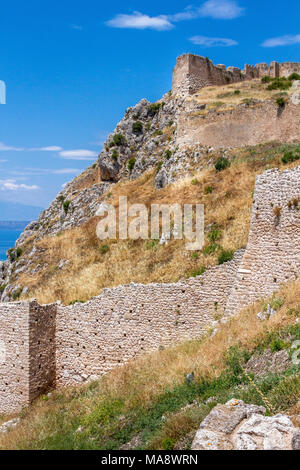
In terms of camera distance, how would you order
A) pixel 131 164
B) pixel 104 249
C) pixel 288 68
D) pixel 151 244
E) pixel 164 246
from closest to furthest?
1. pixel 164 246
2. pixel 151 244
3. pixel 104 249
4. pixel 131 164
5. pixel 288 68

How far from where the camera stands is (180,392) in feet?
26.3

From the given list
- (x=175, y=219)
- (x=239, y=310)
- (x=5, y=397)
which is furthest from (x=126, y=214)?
(x=239, y=310)

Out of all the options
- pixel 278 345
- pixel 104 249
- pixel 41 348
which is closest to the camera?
pixel 278 345

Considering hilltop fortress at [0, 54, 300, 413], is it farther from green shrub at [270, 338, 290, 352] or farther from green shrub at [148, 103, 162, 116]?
green shrub at [148, 103, 162, 116]

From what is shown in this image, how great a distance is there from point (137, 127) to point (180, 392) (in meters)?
29.8

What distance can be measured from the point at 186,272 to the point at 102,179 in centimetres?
2341

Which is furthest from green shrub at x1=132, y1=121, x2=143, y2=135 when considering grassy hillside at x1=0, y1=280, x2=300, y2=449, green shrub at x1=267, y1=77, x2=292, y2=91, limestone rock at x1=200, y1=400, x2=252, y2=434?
limestone rock at x1=200, y1=400, x2=252, y2=434

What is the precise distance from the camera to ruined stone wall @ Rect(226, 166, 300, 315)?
10484 millimetres

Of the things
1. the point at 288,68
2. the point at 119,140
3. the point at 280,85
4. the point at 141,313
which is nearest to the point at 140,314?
the point at 141,313

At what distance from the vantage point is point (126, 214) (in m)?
23.0

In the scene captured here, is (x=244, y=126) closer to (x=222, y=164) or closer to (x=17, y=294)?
(x=222, y=164)

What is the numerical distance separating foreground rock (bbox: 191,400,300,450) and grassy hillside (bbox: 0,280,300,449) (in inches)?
15.7

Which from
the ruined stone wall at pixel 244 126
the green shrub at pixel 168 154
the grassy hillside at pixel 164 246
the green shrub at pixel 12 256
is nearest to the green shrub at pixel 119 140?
the green shrub at pixel 168 154
